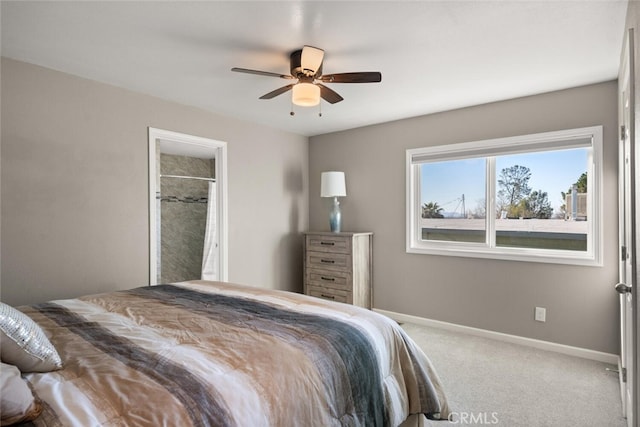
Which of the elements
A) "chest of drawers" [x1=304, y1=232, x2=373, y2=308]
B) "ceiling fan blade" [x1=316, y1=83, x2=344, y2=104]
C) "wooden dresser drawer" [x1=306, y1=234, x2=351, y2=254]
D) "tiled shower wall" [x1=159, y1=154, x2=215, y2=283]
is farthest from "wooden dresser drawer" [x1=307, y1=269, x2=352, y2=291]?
"ceiling fan blade" [x1=316, y1=83, x2=344, y2=104]

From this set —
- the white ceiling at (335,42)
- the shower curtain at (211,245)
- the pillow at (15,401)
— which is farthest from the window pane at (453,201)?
the pillow at (15,401)

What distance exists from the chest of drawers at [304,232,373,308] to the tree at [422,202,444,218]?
0.70 metres

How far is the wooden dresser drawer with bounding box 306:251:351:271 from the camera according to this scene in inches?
158

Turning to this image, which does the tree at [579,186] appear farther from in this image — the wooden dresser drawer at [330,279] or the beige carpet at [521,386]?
the wooden dresser drawer at [330,279]

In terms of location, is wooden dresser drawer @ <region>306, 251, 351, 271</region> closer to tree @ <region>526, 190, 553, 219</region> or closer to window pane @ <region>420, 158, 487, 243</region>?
window pane @ <region>420, 158, 487, 243</region>

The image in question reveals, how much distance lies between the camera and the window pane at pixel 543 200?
3156mm

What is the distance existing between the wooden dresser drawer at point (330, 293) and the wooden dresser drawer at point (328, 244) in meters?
0.47

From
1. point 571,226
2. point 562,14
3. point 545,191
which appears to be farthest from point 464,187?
point 562,14

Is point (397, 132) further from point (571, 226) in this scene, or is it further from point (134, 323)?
point (134, 323)

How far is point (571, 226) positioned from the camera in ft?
10.4

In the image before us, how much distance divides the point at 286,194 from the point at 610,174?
11.0 ft

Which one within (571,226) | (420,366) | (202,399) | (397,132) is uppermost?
(397,132)

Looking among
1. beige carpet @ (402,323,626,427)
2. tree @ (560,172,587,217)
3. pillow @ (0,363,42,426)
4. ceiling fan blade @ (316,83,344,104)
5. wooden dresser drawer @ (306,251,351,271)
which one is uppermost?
ceiling fan blade @ (316,83,344,104)

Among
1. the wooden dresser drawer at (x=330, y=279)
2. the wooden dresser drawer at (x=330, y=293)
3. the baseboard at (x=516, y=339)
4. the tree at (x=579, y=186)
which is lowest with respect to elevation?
the baseboard at (x=516, y=339)
